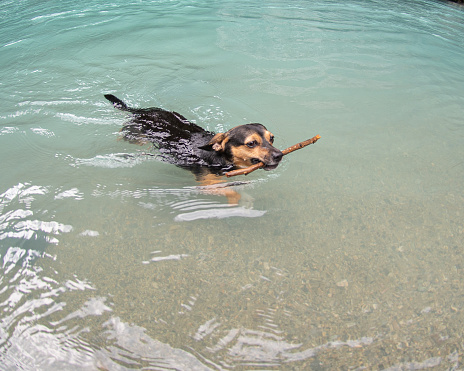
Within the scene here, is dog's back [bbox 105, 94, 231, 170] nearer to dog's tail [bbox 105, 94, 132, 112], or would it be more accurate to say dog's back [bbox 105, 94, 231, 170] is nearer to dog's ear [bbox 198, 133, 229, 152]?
dog's tail [bbox 105, 94, 132, 112]

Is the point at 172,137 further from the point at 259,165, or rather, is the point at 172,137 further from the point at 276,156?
the point at 276,156

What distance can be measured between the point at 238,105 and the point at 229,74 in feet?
4.61

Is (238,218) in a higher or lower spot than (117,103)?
lower

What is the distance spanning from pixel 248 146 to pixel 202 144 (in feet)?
3.23

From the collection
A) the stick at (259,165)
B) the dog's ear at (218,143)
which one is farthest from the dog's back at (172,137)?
the stick at (259,165)

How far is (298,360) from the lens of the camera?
2994 millimetres

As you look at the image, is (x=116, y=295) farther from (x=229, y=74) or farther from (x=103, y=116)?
(x=229, y=74)

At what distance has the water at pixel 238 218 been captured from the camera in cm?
314

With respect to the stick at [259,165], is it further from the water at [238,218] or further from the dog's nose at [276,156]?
the water at [238,218]

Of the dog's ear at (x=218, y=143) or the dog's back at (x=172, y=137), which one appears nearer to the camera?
the dog's ear at (x=218, y=143)

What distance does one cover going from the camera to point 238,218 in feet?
14.6

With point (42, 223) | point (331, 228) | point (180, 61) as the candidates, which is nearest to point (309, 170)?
point (331, 228)

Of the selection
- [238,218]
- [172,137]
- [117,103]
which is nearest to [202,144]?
[172,137]

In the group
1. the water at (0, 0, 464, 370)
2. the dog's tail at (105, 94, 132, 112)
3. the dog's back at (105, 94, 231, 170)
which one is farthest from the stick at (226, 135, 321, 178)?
the dog's tail at (105, 94, 132, 112)
